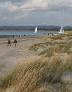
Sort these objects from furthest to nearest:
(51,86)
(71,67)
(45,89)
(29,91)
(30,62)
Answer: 1. (71,67)
2. (30,62)
3. (51,86)
4. (45,89)
5. (29,91)

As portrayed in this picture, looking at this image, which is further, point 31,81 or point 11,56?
point 11,56

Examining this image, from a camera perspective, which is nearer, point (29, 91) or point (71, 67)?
point (29, 91)

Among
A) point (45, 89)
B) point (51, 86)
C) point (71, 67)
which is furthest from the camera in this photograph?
point (71, 67)

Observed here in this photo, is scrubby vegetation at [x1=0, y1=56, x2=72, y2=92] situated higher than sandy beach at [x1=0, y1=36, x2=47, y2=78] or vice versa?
scrubby vegetation at [x1=0, y1=56, x2=72, y2=92]

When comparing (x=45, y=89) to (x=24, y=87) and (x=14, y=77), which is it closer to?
(x=24, y=87)

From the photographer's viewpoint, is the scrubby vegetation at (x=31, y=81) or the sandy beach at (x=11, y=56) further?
the sandy beach at (x=11, y=56)

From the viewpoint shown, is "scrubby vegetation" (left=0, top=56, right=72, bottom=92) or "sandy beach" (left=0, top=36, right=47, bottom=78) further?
"sandy beach" (left=0, top=36, right=47, bottom=78)

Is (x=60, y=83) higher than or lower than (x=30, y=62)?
lower

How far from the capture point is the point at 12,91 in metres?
3.74

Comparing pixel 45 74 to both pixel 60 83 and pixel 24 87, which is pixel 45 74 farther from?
pixel 24 87

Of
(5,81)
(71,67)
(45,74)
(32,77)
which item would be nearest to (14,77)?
(5,81)

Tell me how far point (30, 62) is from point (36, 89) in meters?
1.81

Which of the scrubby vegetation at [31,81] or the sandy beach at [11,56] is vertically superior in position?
the scrubby vegetation at [31,81]

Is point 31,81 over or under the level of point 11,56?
over
